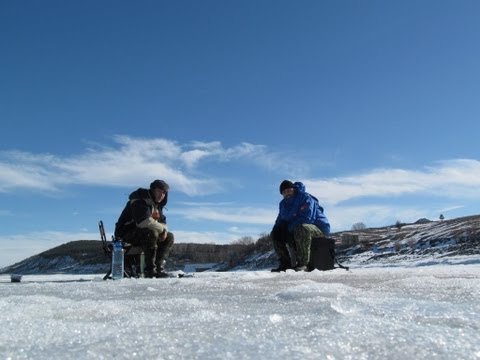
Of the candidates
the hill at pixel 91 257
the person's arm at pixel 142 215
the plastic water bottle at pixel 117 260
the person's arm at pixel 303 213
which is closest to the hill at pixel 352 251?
the hill at pixel 91 257

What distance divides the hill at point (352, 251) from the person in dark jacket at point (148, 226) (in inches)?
275

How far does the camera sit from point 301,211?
20.8 feet

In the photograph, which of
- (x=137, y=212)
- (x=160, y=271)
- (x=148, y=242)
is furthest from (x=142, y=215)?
(x=160, y=271)

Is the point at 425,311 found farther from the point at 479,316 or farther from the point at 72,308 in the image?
the point at 72,308

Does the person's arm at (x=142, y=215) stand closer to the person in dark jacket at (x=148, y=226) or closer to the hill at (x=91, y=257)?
the person in dark jacket at (x=148, y=226)

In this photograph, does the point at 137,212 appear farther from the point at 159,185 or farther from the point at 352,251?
the point at 352,251

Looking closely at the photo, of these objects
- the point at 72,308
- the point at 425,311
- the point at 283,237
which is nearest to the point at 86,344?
the point at 72,308

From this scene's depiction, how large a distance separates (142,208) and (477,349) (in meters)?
4.94

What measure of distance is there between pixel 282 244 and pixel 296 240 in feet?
2.08

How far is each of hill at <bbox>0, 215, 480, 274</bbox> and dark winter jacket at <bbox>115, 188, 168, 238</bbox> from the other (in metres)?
7.12

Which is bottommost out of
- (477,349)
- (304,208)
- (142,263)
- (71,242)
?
(477,349)

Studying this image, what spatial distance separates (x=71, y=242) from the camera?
56.2m

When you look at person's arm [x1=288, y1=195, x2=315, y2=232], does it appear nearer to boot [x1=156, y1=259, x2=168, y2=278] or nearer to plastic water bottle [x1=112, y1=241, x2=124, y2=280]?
boot [x1=156, y1=259, x2=168, y2=278]

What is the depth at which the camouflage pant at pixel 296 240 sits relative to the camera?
6.03 m
